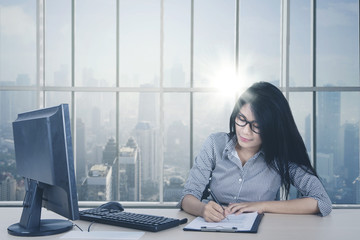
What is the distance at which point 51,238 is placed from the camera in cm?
169

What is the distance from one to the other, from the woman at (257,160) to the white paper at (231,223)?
8.8 inches

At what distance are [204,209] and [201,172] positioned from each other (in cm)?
50

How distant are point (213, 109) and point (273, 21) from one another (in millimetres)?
1263

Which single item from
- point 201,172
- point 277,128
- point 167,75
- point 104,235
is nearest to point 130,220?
point 104,235

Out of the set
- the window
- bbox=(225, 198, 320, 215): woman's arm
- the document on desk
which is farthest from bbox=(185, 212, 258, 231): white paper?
the window

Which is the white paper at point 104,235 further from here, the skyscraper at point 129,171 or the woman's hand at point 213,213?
the skyscraper at point 129,171

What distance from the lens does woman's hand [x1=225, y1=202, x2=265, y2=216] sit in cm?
208

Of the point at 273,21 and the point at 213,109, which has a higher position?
the point at 273,21

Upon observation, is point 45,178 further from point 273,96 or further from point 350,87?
point 350,87

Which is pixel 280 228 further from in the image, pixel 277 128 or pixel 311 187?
pixel 277 128

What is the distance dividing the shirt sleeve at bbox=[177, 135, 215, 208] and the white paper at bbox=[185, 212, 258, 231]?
1.28 ft

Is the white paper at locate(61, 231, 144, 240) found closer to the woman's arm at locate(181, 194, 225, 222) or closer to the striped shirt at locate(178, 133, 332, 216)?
the woman's arm at locate(181, 194, 225, 222)

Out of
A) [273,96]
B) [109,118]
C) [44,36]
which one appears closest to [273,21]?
[109,118]

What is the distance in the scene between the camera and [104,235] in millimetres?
1695
